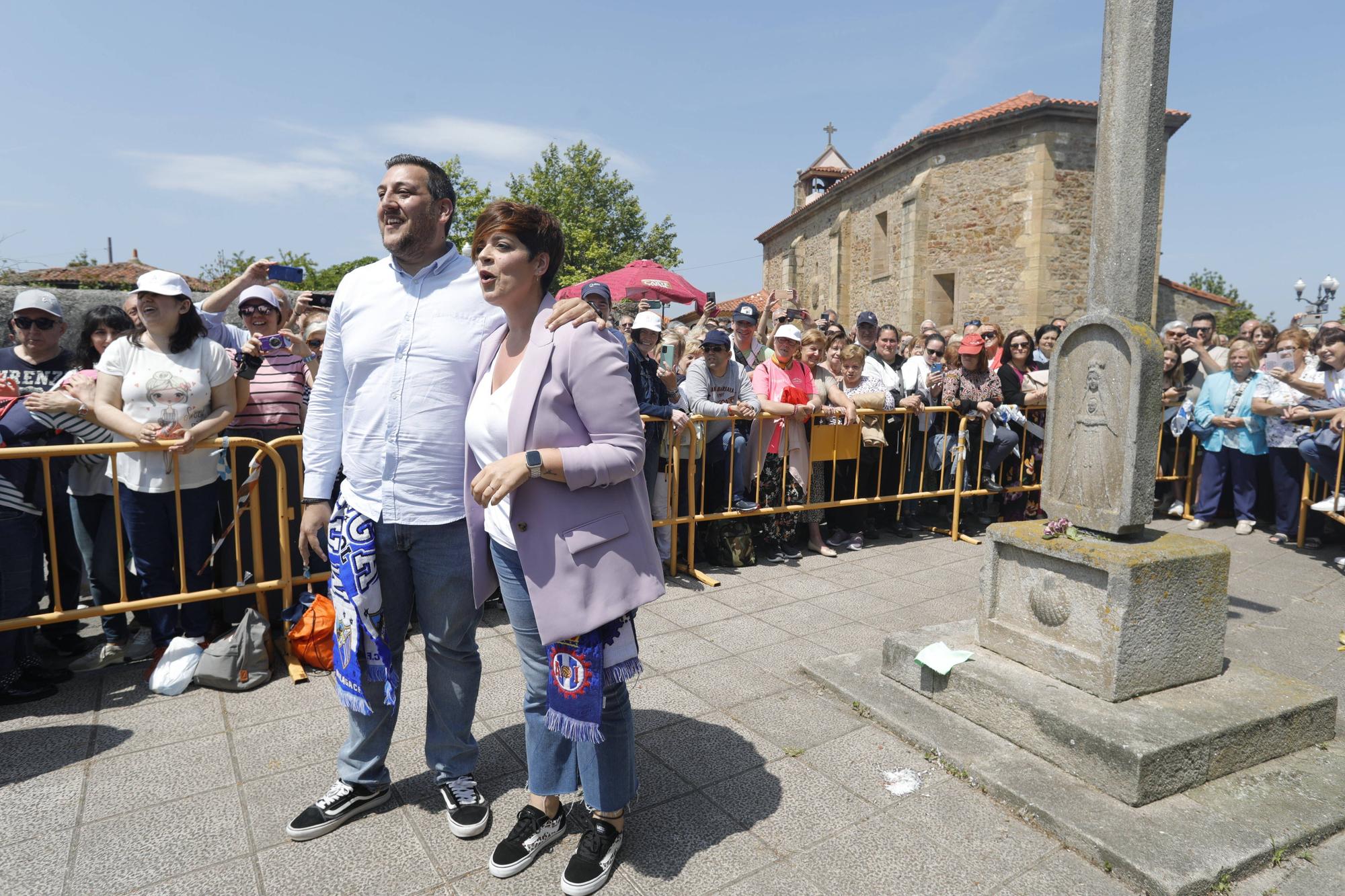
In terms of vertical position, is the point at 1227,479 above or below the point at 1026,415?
below

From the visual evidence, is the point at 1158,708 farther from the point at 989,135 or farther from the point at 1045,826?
the point at 989,135

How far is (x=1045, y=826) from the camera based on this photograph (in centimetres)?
270

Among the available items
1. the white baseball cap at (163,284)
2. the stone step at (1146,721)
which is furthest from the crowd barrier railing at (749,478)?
the stone step at (1146,721)

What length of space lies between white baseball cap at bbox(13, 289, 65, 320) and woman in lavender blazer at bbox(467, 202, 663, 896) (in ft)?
11.8

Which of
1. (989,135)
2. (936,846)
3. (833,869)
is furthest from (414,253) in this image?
(989,135)

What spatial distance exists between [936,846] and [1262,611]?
407 centimetres

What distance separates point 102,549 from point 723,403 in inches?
160

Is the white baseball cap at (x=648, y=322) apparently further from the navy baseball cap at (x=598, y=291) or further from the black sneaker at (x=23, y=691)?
the black sneaker at (x=23, y=691)

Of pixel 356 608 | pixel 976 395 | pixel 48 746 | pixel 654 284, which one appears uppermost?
pixel 654 284

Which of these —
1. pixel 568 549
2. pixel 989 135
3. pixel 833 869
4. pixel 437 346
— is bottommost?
pixel 833 869

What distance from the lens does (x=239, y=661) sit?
3805mm

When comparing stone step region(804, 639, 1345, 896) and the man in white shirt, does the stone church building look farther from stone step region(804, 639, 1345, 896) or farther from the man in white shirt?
the man in white shirt

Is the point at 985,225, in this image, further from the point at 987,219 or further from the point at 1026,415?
the point at 1026,415

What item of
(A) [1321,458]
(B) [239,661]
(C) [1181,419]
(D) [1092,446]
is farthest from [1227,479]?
(B) [239,661]
